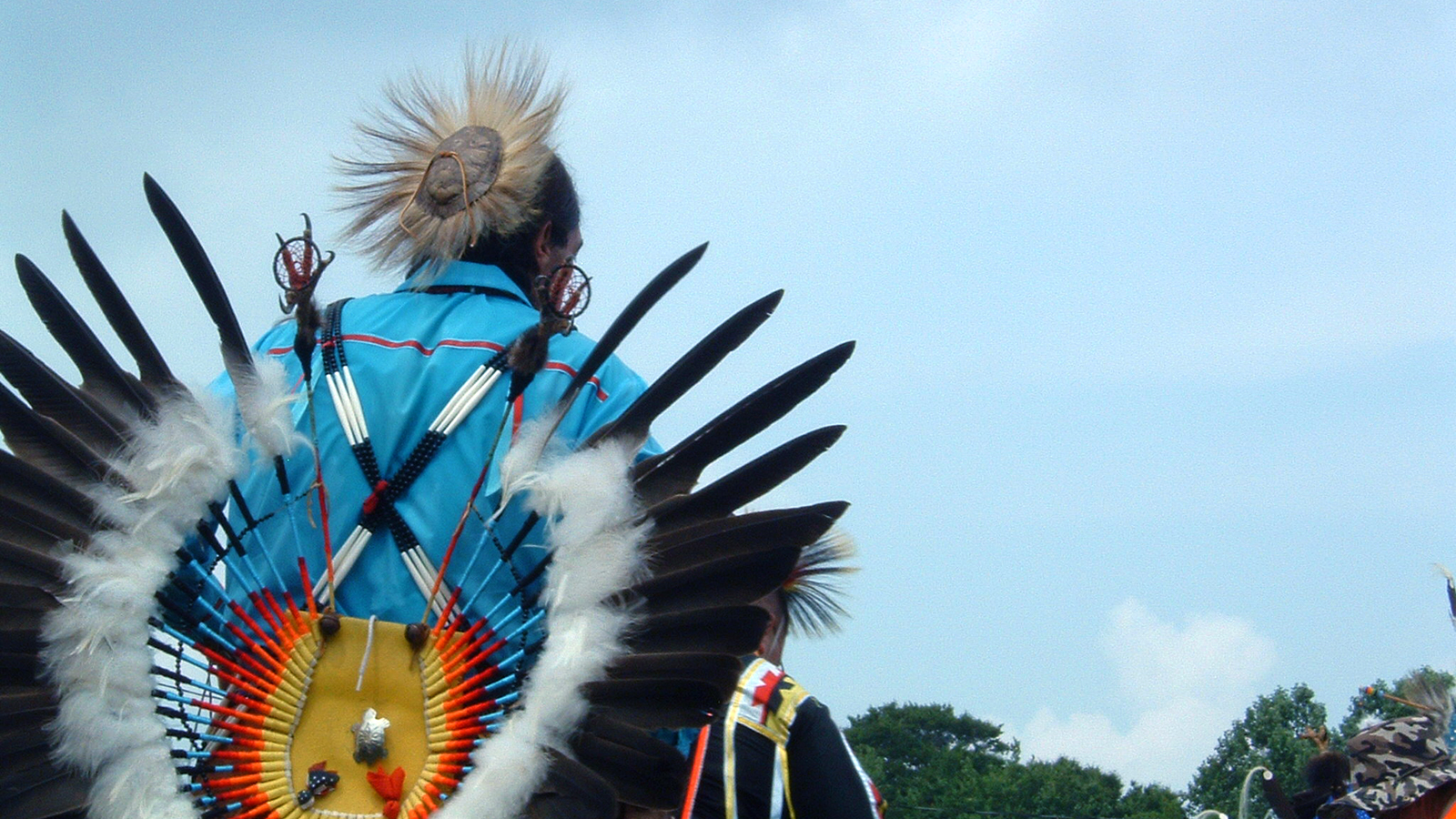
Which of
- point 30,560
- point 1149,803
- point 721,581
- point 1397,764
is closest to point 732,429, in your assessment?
point 721,581

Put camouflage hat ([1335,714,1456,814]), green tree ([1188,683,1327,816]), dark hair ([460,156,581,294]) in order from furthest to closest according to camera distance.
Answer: green tree ([1188,683,1327,816])
camouflage hat ([1335,714,1456,814])
dark hair ([460,156,581,294])

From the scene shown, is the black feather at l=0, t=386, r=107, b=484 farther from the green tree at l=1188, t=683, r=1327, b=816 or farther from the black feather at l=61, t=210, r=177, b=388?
the green tree at l=1188, t=683, r=1327, b=816

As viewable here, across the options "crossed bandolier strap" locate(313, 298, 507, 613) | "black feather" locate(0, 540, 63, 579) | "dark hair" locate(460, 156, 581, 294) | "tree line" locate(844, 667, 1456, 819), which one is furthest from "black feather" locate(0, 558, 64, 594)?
"tree line" locate(844, 667, 1456, 819)

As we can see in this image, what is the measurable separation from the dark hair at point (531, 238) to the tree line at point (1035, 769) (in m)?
14.2

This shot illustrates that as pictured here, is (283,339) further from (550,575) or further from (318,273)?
(550,575)

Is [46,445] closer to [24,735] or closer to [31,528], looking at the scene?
[31,528]

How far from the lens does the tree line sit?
1977 centimetres

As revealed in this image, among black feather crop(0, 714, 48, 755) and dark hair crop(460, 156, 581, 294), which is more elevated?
dark hair crop(460, 156, 581, 294)

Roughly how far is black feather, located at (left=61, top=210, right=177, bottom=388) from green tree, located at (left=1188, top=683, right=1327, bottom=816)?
719 inches

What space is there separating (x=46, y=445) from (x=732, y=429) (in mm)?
905

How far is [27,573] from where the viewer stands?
195 cm

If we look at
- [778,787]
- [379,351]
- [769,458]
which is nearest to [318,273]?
[379,351]

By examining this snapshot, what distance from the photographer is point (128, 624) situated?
1.94 m

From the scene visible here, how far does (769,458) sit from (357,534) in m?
0.63
